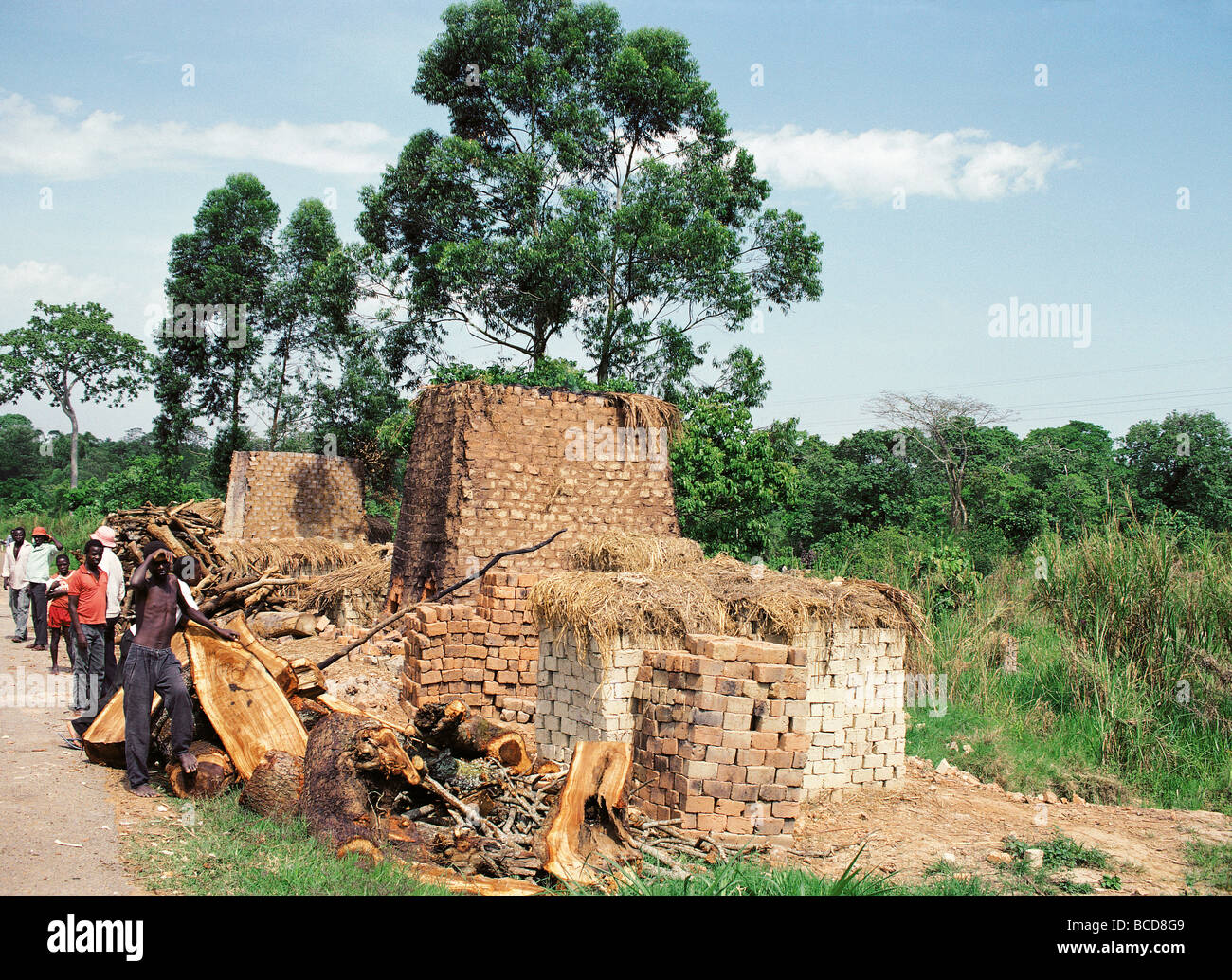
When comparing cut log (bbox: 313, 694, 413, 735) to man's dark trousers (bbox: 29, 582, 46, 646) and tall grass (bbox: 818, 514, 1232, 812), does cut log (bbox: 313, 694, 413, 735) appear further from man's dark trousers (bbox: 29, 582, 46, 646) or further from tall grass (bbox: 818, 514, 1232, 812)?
man's dark trousers (bbox: 29, 582, 46, 646)

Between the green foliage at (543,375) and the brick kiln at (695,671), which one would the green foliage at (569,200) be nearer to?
the green foliage at (543,375)

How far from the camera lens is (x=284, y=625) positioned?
48.2 ft

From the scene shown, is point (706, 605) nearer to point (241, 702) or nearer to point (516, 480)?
point (241, 702)

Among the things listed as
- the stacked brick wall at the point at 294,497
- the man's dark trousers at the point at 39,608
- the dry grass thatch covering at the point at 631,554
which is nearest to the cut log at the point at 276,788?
the dry grass thatch covering at the point at 631,554

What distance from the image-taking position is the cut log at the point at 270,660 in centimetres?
722

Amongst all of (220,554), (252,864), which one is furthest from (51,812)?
(220,554)

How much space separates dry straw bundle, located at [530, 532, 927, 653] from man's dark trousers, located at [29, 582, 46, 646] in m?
8.64

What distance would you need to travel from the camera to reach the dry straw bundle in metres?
7.67

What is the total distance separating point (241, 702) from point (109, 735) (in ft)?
3.43
